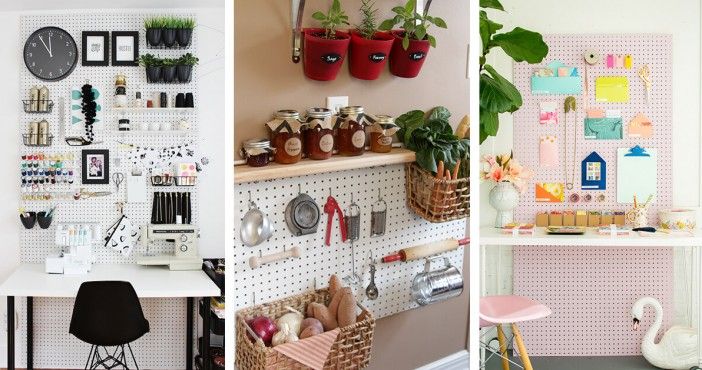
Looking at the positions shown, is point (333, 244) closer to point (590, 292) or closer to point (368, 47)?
point (368, 47)

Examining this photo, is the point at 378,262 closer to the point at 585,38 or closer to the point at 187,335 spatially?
the point at 585,38

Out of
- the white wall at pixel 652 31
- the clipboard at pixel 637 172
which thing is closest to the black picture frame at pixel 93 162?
the white wall at pixel 652 31

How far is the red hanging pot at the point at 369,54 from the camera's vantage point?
76 cm

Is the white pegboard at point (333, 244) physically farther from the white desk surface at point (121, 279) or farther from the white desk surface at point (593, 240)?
the white desk surface at point (121, 279)

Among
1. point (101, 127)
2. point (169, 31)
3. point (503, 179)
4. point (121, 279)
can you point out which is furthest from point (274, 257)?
point (101, 127)

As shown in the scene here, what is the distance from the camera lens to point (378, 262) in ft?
2.84

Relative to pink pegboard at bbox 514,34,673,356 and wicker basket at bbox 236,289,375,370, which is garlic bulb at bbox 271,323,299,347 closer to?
wicker basket at bbox 236,289,375,370

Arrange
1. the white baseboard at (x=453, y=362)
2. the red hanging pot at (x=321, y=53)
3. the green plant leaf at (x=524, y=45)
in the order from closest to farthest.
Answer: the red hanging pot at (x=321, y=53) → the white baseboard at (x=453, y=362) → the green plant leaf at (x=524, y=45)

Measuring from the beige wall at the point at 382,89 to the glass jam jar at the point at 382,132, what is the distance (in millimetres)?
16

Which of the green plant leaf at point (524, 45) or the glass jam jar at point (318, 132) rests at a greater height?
the green plant leaf at point (524, 45)

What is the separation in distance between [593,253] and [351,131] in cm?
298

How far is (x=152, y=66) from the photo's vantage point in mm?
3799

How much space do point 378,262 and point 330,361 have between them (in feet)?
0.45

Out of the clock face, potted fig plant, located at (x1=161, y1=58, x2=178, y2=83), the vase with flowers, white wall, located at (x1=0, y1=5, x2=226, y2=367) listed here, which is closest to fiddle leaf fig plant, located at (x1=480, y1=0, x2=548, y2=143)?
the vase with flowers
